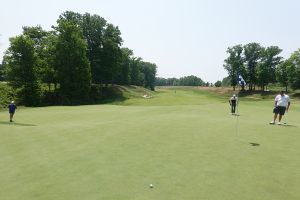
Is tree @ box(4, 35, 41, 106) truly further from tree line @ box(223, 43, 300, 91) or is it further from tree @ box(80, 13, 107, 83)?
tree line @ box(223, 43, 300, 91)

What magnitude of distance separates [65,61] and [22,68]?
8328 millimetres

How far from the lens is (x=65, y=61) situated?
64.3 metres

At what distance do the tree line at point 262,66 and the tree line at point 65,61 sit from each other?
36.2 m

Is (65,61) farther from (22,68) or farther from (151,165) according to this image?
(151,165)

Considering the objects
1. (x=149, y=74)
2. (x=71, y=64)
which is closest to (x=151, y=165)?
(x=71, y=64)

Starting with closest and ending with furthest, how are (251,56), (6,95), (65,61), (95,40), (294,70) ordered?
1. (6,95)
2. (65,61)
3. (95,40)
4. (294,70)
5. (251,56)

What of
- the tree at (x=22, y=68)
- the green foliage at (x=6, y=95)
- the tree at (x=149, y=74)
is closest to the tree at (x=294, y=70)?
the tree at (x=22, y=68)

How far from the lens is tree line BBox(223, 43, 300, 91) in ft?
306

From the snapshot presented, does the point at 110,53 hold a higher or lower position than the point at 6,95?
higher

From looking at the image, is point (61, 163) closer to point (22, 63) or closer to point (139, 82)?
point (22, 63)

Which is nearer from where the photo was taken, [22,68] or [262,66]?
[22,68]

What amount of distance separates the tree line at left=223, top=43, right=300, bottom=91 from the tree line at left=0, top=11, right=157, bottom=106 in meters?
36.2

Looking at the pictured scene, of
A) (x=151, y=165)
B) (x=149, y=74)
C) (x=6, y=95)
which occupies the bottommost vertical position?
(x=151, y=165)

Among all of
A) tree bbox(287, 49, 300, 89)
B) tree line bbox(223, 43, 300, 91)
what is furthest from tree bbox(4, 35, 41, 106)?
tree bbox(287, 49, 300, 89)
